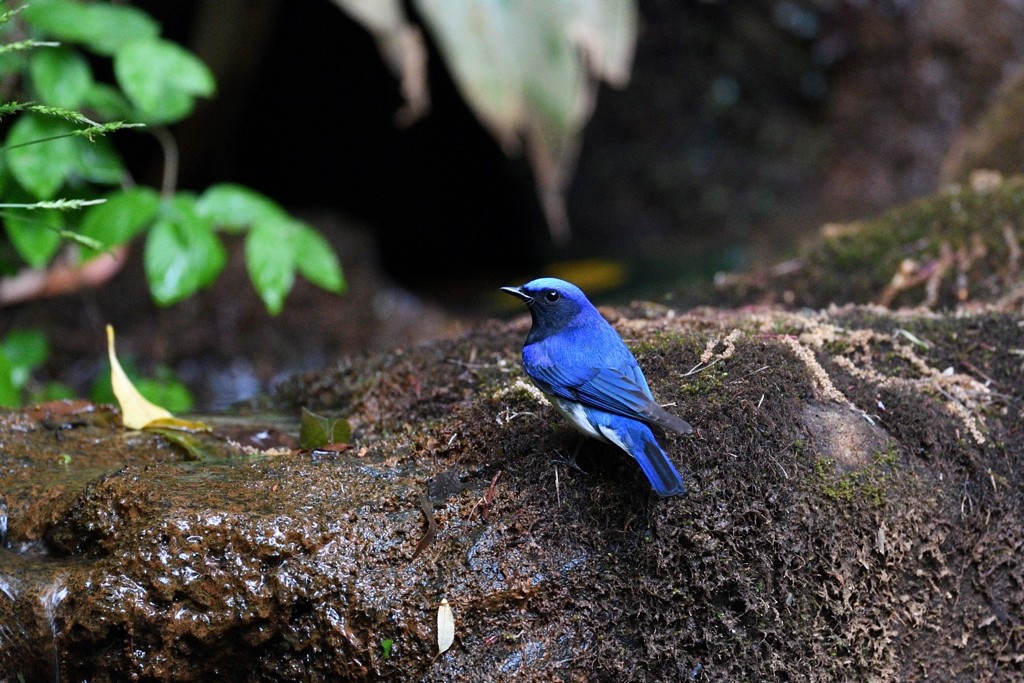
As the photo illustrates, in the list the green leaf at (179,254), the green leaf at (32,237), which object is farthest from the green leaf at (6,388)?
the green leaf at (179,254)

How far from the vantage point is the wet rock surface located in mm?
2490

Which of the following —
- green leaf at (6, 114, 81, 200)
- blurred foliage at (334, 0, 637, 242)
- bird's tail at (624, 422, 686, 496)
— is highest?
blurred foliage at (334, 0, 637, 242)

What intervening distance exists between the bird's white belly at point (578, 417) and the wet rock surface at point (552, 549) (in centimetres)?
10

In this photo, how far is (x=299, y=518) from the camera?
8.34 ft

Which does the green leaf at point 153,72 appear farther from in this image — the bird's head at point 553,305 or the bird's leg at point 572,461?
the bird's leg at point 572,461

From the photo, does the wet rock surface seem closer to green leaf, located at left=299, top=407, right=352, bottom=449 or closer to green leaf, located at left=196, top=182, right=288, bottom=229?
green leaf, located at left=299, top=407, right=352, bottom=449

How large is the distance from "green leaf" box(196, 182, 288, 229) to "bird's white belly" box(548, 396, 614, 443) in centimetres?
209

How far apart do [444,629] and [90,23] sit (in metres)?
3.06

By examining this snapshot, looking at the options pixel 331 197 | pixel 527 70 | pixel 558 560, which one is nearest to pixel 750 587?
pixel 558 560

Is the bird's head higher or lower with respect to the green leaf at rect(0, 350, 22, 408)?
higher

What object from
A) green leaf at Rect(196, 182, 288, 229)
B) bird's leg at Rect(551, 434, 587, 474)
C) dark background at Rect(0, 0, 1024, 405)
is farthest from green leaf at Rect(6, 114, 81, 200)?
dark background at Rect(0, 0, 1024, 405)

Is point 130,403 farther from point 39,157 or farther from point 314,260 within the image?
point 39,157

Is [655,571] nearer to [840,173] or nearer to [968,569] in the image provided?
[968,569]

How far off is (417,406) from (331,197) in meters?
6.79
